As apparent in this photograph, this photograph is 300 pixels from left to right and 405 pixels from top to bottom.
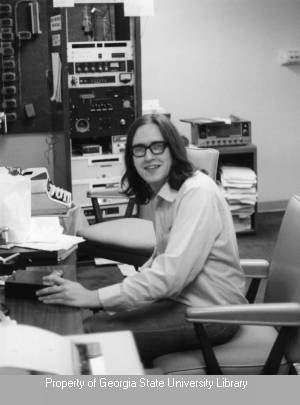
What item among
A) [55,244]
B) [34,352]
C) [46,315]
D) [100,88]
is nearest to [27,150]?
[100,88]

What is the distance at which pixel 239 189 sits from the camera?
472 centimetres

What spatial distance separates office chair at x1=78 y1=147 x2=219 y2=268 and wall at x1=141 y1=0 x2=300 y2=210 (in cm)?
184

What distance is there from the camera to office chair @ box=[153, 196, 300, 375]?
177cm

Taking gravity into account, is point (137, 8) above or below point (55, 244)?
above

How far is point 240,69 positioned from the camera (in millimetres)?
5207

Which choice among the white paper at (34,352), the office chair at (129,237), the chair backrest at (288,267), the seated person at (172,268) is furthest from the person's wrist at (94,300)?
the office chair at (129,237)

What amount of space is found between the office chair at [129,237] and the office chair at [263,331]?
120 centimetres

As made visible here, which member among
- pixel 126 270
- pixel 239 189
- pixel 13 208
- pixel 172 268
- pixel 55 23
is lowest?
pixel 126 270

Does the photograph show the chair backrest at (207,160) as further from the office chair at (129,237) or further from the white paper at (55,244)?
the white paper at (55,244)

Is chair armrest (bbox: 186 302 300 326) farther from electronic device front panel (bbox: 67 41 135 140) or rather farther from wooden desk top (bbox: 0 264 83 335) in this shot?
electronic device front panel (bbox: 67 41 135 140)

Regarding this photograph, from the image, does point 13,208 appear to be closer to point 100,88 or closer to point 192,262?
point 192,262

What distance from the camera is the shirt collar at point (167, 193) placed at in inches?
79.4

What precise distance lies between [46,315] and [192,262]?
47 cm

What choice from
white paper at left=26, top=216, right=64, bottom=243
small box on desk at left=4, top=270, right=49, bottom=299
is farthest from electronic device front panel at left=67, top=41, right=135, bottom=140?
small box on desk at left=4, top=270, right=49, bottom=299
